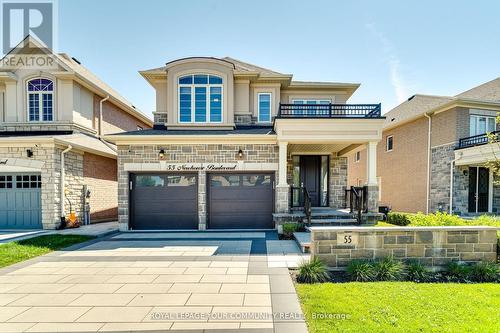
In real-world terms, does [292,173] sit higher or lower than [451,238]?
higher

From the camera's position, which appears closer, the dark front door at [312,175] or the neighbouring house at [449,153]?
the dark front door at [312,175]

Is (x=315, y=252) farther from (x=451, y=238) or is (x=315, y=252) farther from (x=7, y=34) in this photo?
(x=7, y=34)

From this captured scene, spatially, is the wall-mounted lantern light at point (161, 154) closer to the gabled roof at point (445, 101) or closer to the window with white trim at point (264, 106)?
the window with white trim at point (264, 106)

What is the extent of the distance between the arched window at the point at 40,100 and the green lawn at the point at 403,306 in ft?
44.2

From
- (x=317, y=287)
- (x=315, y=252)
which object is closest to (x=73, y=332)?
(x=317, y=287)

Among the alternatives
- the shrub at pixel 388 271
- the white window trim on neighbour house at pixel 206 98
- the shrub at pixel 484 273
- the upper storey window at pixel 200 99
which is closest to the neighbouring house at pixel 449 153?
the white window trim on neighbour house at pixel 206 98

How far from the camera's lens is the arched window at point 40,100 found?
471 inches

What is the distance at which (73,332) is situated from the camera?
3.31m

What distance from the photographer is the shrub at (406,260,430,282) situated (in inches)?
197

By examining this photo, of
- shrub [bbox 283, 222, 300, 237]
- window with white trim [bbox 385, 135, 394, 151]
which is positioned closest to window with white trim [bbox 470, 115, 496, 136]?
window with white trim [bbox 385, 135, 394, 151]

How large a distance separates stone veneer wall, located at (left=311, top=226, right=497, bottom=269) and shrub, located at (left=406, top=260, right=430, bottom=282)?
0.33 m

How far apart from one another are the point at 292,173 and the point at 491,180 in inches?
448

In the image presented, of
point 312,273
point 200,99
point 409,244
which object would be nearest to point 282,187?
point 409,244

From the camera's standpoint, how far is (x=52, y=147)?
10.3 metres
